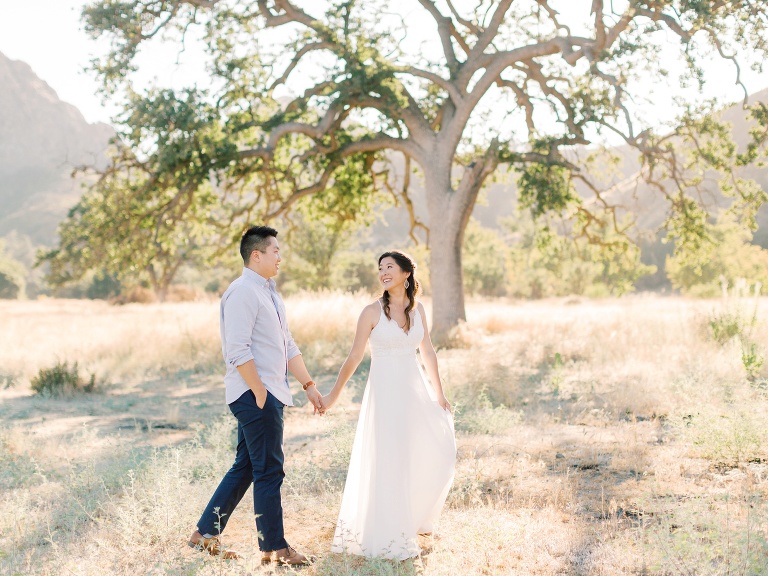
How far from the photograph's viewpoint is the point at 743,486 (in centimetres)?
549

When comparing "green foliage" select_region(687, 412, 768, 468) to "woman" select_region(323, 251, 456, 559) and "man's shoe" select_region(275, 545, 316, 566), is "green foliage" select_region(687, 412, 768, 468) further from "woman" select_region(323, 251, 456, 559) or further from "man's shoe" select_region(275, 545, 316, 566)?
"man's shoe" select_region(275, 545, 316, 566)

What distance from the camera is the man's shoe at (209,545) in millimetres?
4516

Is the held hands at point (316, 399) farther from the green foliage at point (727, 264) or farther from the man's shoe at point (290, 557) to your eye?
the green foliage at point (727, 264)

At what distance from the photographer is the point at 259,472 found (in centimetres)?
443

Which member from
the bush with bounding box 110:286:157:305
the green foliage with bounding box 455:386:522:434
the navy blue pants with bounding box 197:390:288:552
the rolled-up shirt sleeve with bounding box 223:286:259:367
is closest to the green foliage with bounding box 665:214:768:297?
the bush with bounding box 110:286:157:305

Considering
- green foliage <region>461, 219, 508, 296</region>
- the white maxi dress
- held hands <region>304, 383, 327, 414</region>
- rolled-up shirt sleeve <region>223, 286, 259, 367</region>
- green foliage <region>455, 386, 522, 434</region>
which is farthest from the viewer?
green foliage <region>461, 219, 508, 296</region>

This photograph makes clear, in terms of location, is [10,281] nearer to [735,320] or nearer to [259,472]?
[735,320]

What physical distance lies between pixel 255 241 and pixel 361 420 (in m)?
1.40

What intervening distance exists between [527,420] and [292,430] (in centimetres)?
280

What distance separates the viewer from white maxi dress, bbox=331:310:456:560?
182 inches

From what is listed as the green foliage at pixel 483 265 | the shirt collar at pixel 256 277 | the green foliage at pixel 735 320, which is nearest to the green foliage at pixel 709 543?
the shirt collar at pixel 256 277

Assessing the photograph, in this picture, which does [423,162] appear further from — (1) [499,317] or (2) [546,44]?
(1) [499,317]

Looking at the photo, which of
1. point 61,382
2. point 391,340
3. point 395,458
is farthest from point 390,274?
point 61,382

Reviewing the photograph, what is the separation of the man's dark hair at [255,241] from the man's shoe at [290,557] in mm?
1794
